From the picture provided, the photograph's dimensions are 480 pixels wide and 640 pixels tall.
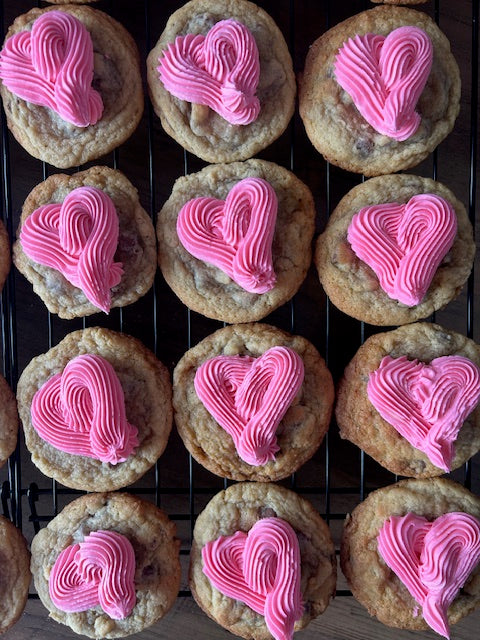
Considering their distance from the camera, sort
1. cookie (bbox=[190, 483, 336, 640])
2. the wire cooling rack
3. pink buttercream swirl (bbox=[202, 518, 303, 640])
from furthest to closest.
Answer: the wire cooling rack → cookie (bbox=[190, 483, 336, 640]) → pink buttercream swirl (bbox=[202, 518, 303, 640])

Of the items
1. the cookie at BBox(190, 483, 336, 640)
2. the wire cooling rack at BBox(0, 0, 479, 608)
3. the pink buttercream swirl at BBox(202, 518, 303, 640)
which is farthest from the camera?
the wire cooling rack at BBox(0, 0, 479, 608)

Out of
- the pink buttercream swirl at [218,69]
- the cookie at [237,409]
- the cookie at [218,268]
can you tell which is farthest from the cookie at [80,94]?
the cookie at [237,409]

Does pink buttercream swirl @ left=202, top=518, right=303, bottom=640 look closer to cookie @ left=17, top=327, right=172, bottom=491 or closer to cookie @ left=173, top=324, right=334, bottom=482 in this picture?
cookie @ left=173, top=324, right=334, bottom=482

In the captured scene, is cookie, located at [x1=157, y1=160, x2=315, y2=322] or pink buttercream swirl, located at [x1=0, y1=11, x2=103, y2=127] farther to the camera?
cookie, located at [x1=157, y1=160, x2=315, y2=322]

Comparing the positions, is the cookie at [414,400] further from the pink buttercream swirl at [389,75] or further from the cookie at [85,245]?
the cookie at [85,245]

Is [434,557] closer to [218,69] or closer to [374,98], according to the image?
[374,98]

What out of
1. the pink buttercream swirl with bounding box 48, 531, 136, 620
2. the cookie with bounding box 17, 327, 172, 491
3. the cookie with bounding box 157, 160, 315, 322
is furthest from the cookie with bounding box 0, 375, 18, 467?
the cookie with bounding box 157, 160, 315, 322

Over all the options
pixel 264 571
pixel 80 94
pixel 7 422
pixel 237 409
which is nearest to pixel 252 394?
pixel 237 409
